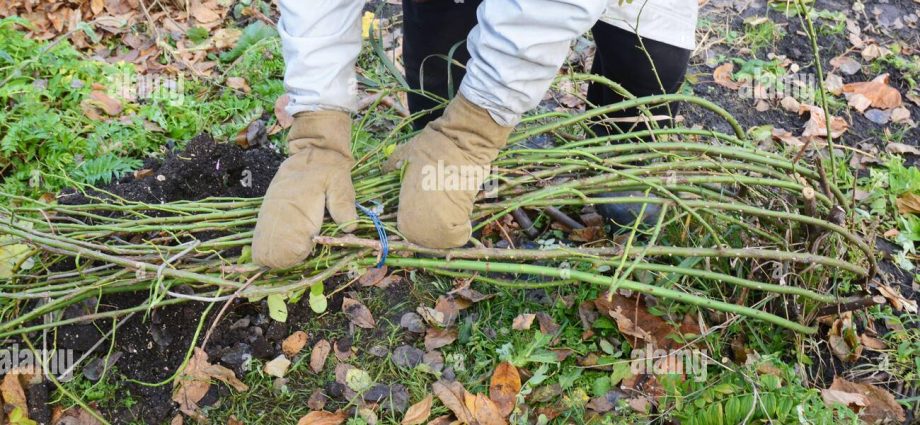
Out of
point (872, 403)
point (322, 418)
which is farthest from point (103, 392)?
point (872, 403)

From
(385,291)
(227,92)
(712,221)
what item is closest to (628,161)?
(712,221)

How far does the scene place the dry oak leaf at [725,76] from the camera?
10.2ft

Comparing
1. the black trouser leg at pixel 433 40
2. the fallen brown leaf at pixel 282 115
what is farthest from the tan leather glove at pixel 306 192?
the fallen brown leaf at pixel 282 115

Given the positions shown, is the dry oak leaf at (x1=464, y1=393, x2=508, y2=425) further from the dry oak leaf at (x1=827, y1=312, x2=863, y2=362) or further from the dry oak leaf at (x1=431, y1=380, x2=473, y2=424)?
the dry oak leaf at (x1=827, y1=312, x2=863, y2=362)

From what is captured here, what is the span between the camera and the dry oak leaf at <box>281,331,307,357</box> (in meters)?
2.09

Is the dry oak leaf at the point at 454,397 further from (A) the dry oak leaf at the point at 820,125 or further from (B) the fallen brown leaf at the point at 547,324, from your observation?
(A) the dry oak leaf at the point at 820,125

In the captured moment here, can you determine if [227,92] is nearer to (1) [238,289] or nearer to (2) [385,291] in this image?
(2) [385,291]

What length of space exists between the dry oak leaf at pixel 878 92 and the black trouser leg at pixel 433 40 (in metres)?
1.86

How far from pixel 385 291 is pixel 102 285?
83cm

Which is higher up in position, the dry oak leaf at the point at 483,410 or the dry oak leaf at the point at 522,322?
the dry oak leaf at the point at 522,322

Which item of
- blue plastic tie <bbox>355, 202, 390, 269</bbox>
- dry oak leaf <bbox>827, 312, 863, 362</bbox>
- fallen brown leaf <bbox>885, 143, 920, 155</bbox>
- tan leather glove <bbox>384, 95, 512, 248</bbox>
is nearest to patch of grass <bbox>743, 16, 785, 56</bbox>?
fallen brown leaf <bbox>885, 143, 920, 155</bbox>

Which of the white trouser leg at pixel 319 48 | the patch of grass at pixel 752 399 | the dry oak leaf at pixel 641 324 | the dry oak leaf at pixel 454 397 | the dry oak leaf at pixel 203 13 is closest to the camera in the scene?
the patch of grass at pixel 752 399

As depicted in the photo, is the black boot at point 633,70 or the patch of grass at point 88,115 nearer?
the black boot at point 633,70

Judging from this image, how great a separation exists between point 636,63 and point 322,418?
55.7 inches
